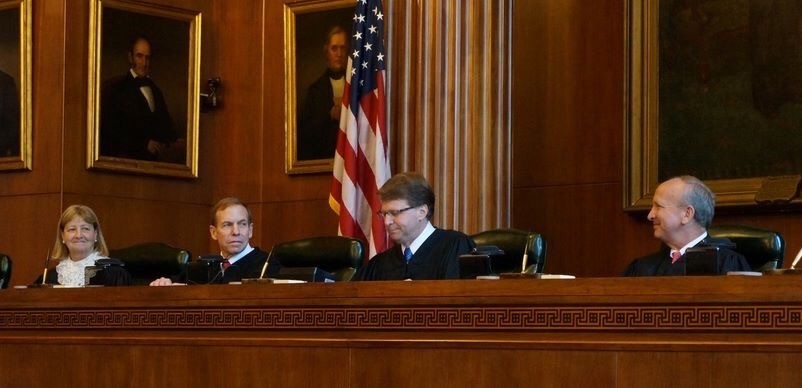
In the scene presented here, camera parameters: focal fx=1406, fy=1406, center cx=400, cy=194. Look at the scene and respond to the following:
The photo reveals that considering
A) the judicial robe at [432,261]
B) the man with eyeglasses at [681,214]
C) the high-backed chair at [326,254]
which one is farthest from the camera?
the high-backed chair at [326,254]

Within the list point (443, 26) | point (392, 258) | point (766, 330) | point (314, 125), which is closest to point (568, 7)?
point (443, 26)

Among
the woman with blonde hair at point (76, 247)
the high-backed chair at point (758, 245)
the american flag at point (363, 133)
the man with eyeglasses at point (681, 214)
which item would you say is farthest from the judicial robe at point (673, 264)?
the woman with blonde hair at point (76, 247)

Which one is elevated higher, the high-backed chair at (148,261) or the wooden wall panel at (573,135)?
the wooden wall panel at (573,135)

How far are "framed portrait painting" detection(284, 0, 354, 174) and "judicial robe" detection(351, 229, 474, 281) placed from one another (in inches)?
133

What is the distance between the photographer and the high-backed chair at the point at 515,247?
238 inches

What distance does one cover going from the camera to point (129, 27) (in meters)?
9.81

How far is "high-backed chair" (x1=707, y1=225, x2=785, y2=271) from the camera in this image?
573cm

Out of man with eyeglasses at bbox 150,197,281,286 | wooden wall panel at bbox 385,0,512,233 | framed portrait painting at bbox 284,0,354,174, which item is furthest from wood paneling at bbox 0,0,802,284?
man with eyeglasses at bbox 150,197,281,286

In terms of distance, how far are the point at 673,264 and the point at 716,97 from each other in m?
2.20

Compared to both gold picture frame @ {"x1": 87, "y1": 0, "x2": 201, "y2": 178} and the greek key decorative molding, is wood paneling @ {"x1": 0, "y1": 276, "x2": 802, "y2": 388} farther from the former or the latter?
gold picture frame @ {"x1": 87, "y1": 0, "x2": 201, "y2": 178}

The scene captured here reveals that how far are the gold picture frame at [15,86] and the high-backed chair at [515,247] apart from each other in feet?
14.2
